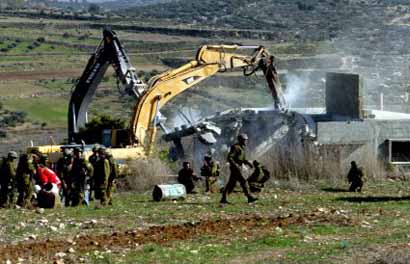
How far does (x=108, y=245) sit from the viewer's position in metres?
17.9

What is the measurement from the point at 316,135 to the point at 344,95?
3.92 m

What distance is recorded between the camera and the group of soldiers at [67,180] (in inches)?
950

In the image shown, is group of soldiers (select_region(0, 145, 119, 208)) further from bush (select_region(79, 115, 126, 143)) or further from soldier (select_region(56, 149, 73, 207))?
bush (select_region(79, 115, 126, 143))

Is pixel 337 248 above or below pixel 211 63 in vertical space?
below

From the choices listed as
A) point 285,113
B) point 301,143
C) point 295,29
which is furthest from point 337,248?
point 295,29

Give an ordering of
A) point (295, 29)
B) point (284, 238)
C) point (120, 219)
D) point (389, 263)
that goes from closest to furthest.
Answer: point (389, 263) → point (284, 238) → point (120, 219) → point (295, 29)

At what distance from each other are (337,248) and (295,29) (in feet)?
321

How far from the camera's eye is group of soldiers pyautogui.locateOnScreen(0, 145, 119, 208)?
24141mm

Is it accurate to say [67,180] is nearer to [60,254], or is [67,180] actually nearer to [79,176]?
[79,176]

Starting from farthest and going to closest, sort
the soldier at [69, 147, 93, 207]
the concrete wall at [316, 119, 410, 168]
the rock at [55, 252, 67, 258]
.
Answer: the concrete wall at [316, 119, 410, 168] → the soldier at [69, 147, 93, 207] → the rock at [55, 252, 67, 258]

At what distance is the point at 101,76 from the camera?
1474 inches

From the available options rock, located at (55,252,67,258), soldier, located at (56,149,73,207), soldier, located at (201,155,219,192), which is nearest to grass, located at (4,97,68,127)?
soldier, located at (201,155,219,192)

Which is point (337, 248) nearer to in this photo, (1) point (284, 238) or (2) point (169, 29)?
(1) point (284, 238)

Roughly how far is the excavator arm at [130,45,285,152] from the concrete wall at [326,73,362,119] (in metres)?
1.67
